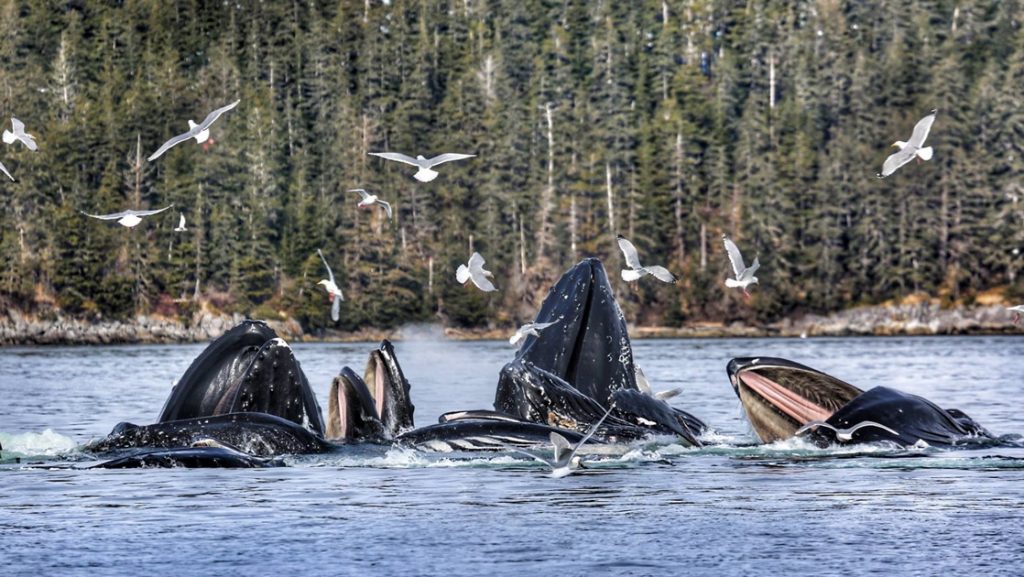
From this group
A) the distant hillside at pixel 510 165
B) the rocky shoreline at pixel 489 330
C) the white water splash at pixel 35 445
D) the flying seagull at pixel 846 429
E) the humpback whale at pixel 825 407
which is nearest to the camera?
the flying seagull at pixel 846 429

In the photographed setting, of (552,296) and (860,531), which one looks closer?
(860,531)

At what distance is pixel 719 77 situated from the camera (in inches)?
6432

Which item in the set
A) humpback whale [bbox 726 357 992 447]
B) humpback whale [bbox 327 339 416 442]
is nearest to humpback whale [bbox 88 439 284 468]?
humpback whale [bbox 327 339 416 442]

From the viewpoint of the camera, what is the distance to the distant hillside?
13625cm

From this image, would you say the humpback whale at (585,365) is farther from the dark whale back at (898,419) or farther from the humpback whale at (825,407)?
the dark whale back at (898,419)

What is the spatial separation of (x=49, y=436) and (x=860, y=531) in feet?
44.2

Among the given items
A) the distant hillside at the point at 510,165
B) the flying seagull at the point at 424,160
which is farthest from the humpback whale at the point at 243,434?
the distant hillside at the point at 510,165

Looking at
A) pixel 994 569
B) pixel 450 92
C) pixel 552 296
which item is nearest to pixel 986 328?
pixel 450 92

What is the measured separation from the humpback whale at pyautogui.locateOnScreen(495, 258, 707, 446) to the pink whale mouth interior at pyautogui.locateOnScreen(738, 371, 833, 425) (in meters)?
1.22

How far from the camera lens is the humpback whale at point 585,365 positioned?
20969 millimetres

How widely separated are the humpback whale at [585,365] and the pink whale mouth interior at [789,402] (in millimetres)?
1221

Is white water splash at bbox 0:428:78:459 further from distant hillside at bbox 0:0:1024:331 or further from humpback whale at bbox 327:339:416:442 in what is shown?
distant hillside at bbox 0:0:1024:331

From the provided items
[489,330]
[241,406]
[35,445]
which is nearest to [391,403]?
[241,406]

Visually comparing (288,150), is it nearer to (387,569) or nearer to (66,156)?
(66,156)
